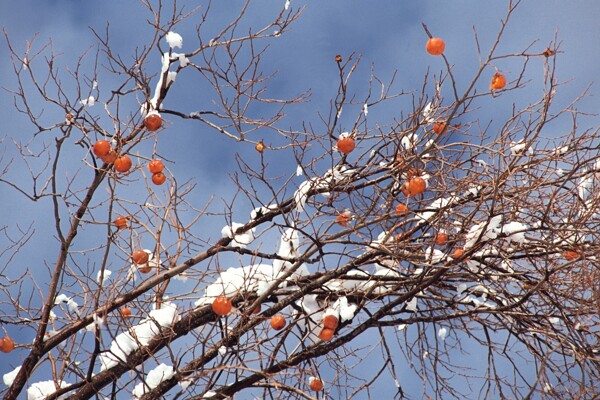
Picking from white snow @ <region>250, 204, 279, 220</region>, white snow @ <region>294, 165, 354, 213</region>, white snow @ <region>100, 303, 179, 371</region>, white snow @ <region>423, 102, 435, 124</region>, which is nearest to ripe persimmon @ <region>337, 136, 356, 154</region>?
white snow @ <region>294, 165, 354, 213</region>

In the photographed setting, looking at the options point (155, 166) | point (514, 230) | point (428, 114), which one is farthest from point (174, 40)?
point (514, 230)

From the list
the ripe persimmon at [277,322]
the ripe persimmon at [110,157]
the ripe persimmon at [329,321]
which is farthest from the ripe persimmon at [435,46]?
the ripe persimmon at [110,157]

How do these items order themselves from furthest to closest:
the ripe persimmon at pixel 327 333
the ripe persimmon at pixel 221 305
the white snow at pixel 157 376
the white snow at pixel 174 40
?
the white snow at pixel 174 40, the white snow at pixel 157 376, the ripe persimmon at pixel 327 333, the ripe persimmon at pixel 221 305

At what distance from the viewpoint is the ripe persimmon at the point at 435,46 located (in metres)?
4.67

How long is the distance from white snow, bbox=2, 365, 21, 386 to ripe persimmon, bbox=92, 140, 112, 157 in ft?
8.75

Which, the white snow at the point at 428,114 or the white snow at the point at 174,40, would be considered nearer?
the white snow at the point at 174,40

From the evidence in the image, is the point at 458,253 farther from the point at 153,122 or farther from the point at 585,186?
the point at 153,122

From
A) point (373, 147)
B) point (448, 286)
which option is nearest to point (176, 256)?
point (373, 147)

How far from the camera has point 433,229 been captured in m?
5.70

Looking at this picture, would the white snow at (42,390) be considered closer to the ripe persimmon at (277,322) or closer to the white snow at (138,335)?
the white snow at (138,335)

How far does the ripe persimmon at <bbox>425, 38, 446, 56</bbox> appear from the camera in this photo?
15.3 ft

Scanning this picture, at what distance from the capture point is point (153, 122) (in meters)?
5.99

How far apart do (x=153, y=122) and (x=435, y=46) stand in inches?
108

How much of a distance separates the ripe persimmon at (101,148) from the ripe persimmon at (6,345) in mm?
2178
